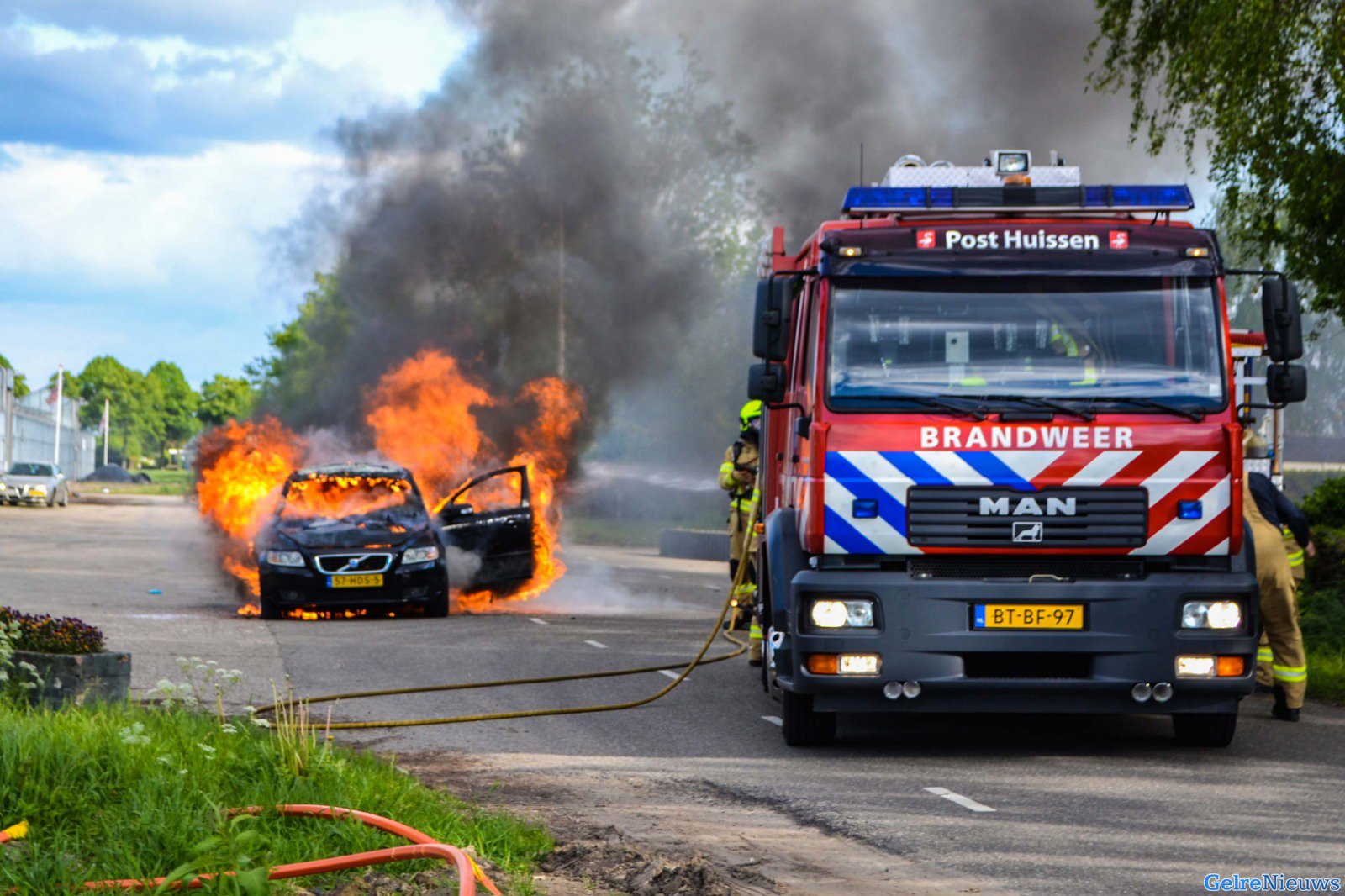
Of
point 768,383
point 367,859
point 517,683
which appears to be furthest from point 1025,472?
point 517,683

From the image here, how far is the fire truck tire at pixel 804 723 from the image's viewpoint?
8.46 meters

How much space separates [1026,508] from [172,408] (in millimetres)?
161207

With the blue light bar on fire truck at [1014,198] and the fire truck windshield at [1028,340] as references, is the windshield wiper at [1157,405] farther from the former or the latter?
the blue light bar on fire truck at [1014,198]

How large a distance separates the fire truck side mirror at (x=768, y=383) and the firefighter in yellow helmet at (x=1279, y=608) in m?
2.93

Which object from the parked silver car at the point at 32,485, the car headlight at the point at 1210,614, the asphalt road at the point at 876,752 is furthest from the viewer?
the parked silver car at the point at 32,485

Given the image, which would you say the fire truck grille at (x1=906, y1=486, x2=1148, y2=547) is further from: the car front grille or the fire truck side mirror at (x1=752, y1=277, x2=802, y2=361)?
the car front grille

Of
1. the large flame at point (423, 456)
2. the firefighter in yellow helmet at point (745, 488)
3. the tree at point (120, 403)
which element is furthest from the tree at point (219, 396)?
the firefighter in yellow helmet at point (745, 488)

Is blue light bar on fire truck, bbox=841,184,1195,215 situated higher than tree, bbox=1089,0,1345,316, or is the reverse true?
tree, bbox=1089,0,1345,316

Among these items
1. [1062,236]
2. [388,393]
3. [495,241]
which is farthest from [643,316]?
[1062,236]

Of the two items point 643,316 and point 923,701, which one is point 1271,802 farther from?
point 643,316

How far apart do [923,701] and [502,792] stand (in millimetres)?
2146

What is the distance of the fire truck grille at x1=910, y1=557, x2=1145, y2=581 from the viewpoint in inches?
310

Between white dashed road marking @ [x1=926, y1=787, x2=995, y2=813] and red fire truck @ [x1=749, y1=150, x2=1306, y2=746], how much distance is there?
0.66 m
